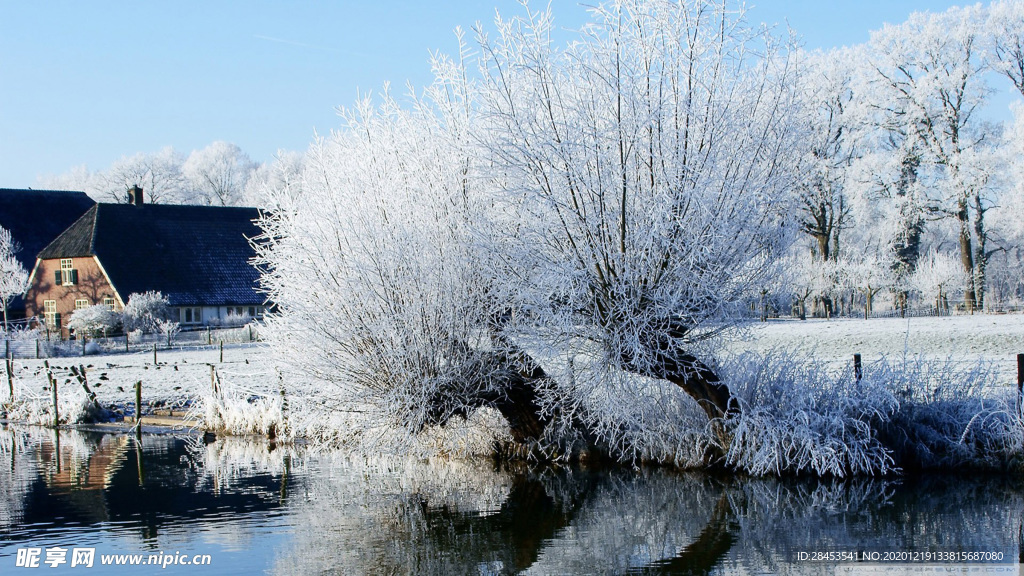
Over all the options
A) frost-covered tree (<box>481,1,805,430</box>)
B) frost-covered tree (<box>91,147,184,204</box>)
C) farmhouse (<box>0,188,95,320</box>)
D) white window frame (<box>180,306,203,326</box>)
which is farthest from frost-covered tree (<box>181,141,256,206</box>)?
frost-covered tree (<box>481,1,805,430</box>)

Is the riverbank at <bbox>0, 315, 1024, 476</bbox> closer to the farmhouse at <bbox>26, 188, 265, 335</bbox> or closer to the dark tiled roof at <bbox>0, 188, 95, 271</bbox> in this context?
the farmhouse at <bbox>26, 188, 265, 335</bbox>

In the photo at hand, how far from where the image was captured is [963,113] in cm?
3103

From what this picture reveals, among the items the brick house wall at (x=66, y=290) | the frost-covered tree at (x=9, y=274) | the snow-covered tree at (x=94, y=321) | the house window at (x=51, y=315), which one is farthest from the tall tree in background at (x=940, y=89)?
the frost-covered tree at (x=9, y=274)

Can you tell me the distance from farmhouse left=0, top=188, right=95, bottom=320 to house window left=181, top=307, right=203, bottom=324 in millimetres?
13612

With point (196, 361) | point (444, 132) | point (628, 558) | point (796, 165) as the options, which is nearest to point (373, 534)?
point (628, 558)

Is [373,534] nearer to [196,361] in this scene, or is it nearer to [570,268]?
[570,268]

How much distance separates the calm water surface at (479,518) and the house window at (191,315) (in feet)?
84.4

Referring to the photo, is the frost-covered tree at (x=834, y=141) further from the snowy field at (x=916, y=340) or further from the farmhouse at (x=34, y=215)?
the farmhouse at (x=34, y=215)

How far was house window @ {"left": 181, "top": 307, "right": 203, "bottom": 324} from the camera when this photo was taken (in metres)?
39.9

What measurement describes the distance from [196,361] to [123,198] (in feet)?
161

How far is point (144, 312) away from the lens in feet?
121

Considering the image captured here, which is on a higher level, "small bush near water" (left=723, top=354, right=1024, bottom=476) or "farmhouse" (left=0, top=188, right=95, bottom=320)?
"farmhouse" (left=0, top=188, right=95, bottom=320)

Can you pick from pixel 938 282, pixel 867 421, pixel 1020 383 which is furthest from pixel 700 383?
pixel 938 282

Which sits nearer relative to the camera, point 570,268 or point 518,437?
point 570,268
